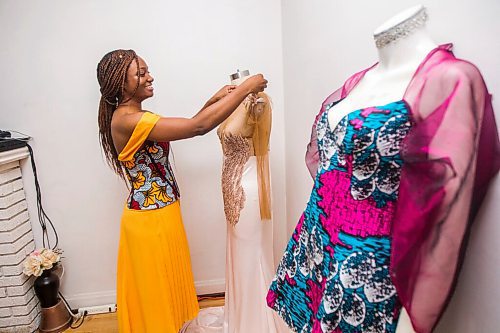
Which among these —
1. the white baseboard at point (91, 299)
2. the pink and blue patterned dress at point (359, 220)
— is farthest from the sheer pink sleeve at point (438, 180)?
the white baseboard at point (91, 299)

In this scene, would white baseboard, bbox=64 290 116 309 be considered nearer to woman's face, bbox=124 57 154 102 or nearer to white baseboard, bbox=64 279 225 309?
white baseboard, bbox=64 279 225 309

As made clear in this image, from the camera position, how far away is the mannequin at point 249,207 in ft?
4.99

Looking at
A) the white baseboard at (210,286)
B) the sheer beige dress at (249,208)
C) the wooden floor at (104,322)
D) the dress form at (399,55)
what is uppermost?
the dress form at (399,55)

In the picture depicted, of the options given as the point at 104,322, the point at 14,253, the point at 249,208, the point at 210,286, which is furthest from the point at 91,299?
the point at 249,208

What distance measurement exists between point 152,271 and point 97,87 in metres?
1.19

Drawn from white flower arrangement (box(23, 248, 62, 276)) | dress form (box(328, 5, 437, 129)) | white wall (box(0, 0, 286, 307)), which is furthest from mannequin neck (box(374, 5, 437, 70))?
white flower arrangement (box(23, 248, 62, 276))

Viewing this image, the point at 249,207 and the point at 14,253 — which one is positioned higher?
the point at 249,207

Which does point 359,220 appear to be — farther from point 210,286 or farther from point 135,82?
point 210,286

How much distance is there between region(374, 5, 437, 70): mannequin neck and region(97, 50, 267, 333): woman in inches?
26.3

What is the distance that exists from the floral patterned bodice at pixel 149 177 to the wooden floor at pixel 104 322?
107 cm

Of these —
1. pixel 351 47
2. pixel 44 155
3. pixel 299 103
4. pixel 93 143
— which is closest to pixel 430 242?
pixel 351 47

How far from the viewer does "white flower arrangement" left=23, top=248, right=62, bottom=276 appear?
6.67 feet

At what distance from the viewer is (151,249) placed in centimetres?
156

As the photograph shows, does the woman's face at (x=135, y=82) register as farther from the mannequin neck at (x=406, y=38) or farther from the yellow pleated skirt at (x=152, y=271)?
the mannequin neck at (x=406, y=38)
